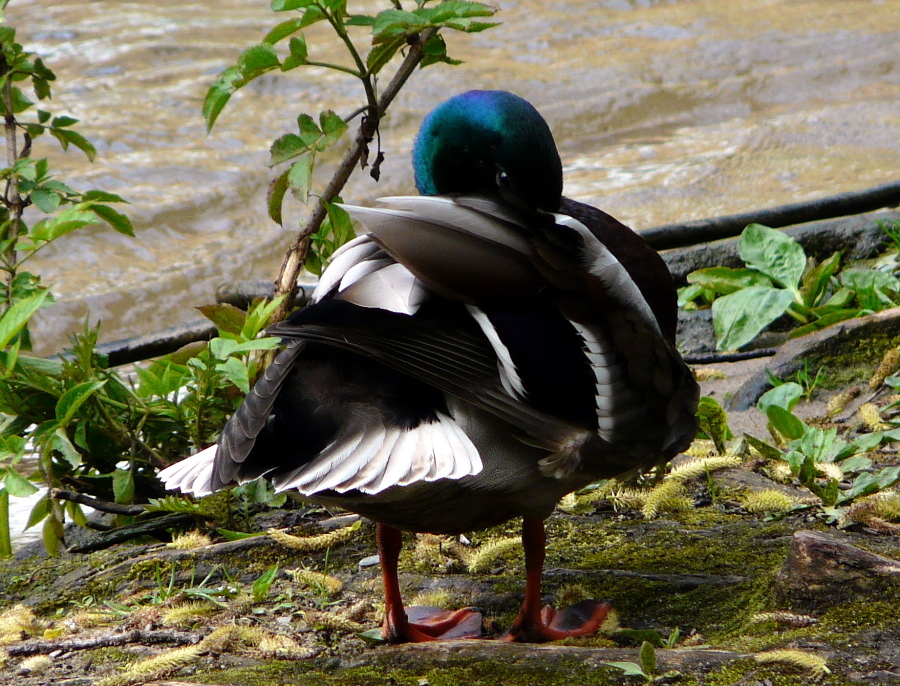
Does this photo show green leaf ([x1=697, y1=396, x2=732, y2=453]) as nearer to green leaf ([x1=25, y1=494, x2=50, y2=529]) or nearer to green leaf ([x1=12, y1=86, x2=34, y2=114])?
green leaf ([x1=25, y1=494, x2=50, y2=529])

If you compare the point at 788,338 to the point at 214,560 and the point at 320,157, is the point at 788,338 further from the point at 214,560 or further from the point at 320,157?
the point at 320,157

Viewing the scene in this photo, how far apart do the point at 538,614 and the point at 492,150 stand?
1.16m

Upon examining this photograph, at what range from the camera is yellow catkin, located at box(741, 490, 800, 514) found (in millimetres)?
2979

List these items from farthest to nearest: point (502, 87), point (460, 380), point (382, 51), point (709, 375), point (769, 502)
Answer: point (502, 87) < point (709, 375) < point (382, 51) < point (769, 502) < point (460, 380)

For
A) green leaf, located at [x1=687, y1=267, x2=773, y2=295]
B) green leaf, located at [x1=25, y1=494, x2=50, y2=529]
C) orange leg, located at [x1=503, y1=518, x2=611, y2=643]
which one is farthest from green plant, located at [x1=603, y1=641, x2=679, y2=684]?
green leaf, located at [x1=687, y1=267, x2=773, y2=295]

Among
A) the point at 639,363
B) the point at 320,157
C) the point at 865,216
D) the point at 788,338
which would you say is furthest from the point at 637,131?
the point at 639,363

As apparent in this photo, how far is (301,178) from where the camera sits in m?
3.22

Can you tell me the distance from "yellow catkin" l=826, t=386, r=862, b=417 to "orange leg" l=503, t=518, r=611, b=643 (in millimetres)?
1443

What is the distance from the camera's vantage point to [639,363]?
7.44 feet

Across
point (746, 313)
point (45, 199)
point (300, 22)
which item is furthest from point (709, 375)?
point (45, 199)

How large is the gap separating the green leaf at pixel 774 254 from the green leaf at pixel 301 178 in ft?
6.37

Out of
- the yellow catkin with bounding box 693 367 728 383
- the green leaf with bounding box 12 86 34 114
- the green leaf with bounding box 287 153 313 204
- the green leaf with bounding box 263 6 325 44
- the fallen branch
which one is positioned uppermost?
the green leaf with bounding box 263 6 325 44

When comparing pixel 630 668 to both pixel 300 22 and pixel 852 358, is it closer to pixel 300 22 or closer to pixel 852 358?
pixel 300 22

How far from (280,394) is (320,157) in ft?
22.6
